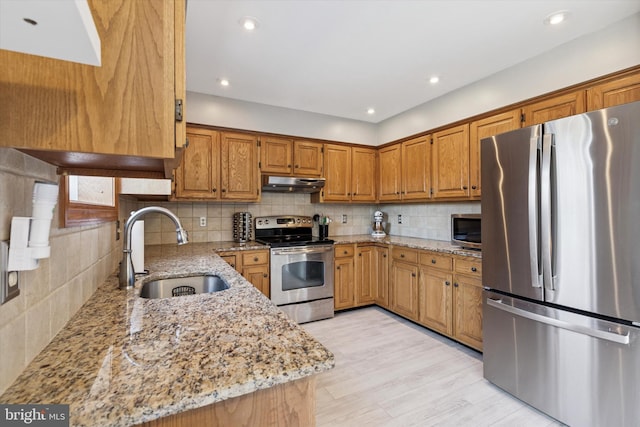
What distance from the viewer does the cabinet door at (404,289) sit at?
3076 millimetres

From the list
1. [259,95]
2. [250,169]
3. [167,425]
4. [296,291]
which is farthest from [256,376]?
[259,95]

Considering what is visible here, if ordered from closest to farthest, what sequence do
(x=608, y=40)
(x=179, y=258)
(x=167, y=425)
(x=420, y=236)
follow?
(x=167, y=425), (x=608, y=40), (x=179, y=258), (x=420, y=236)

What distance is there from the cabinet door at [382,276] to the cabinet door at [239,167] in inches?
65.9

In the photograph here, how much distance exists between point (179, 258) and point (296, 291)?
141cm

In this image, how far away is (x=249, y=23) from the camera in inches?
75.7

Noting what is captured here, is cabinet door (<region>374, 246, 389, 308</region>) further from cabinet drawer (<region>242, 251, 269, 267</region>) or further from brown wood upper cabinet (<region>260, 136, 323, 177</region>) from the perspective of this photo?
cabinet drawer (<region>242, 251, 269, 267</region>)

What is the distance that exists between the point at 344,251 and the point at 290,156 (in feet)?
4.44

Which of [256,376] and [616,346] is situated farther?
[616,346]

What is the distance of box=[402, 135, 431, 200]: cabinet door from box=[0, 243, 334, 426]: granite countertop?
2701 mm

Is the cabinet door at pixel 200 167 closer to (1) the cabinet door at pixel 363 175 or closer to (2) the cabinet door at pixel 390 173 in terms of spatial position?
(1) the cabinet door at pixel 363 175

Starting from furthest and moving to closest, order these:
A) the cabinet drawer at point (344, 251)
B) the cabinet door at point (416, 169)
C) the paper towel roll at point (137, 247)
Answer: the cabinet drawer at point (344, 251) → the cabinet door at point (416, 169) → the paper towel roll at point (137, 247)

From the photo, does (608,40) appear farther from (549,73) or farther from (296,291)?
(296,291)

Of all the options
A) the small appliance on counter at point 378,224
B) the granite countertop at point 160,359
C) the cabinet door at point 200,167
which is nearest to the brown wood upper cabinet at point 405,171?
the small appliance on counter at point 378,224

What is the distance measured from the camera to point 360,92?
309 centimetres
